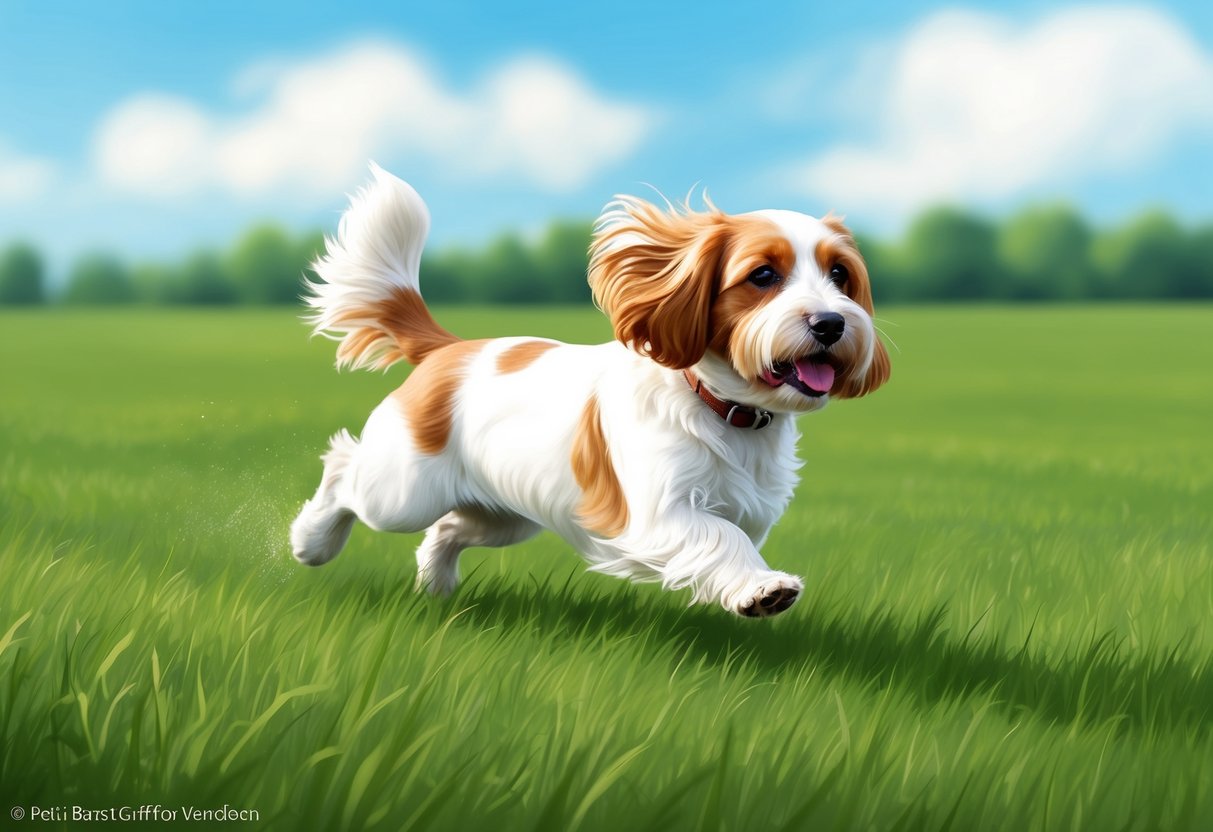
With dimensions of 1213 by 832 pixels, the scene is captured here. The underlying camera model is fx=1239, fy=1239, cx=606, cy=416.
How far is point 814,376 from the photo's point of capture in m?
3.82

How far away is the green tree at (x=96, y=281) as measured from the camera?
161 feet

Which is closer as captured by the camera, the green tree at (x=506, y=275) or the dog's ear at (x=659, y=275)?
the dog's ear at (x=659, y=275)

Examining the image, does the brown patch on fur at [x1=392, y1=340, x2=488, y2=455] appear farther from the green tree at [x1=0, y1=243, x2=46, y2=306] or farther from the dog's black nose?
the green tree at [x1=0, y1=243, x2=46, y2=306]

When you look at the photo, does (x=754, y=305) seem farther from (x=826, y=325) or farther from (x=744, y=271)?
(x=826, y=325)

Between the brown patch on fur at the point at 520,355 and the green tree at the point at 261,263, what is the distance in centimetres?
4306

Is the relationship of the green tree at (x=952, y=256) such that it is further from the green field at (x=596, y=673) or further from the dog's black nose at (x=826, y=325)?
the dog's black nose at (x=826, y=325)

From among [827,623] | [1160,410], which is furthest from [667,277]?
[1160,410]

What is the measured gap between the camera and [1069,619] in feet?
16.4

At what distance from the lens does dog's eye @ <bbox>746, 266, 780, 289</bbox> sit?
3.88 metres

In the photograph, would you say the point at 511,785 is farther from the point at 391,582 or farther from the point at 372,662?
the point at 391,582

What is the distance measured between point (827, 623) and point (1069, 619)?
3.51 ft

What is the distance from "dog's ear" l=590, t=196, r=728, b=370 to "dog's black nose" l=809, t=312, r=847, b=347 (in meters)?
0.42

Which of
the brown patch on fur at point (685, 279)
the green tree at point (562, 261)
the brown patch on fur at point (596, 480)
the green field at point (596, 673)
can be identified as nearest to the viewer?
the green field at point (596, 673)

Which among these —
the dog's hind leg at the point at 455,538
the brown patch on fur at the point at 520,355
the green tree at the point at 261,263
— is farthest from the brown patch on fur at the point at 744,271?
the green tree at the point at 261,263
